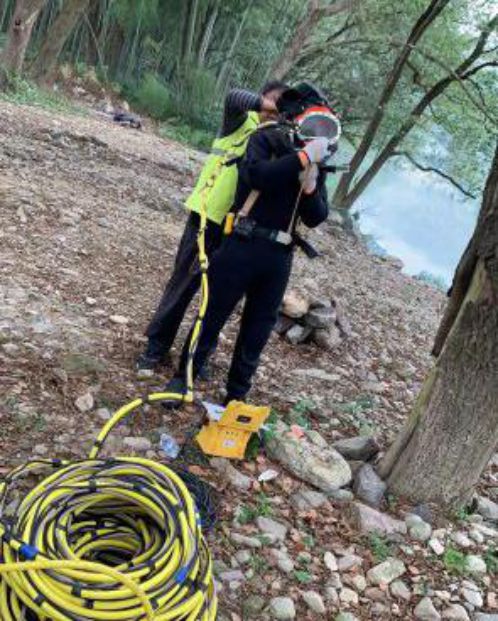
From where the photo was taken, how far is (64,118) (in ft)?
41.9

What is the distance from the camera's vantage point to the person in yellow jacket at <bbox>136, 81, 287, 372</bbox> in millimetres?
3629

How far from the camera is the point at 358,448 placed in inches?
159

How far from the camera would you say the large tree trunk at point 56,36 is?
14.4 m

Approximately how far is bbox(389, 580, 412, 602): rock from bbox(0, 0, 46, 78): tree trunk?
12.1m

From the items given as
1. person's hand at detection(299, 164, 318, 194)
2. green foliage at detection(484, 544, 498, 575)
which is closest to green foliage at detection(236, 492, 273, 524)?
green foliage at detection(484, 544, 498, 575)

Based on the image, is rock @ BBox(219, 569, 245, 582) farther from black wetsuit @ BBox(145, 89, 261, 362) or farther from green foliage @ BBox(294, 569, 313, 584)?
black wetsuit @ BBox(145, 89, 261, 362)

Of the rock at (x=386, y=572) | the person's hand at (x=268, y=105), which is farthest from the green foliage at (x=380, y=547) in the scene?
the person's hand at (x=268, y=105)

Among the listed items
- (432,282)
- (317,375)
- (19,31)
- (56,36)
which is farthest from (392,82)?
(317,375)

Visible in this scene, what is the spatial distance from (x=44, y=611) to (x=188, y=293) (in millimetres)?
2234

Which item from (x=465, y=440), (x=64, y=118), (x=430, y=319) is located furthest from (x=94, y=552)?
(x=64, y=118)

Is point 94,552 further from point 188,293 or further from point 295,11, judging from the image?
point 295,11

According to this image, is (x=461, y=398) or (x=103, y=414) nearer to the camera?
(x=461, y=398)

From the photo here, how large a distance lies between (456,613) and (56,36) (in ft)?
48.2

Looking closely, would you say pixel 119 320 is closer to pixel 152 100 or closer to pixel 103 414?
pixel 103 414
